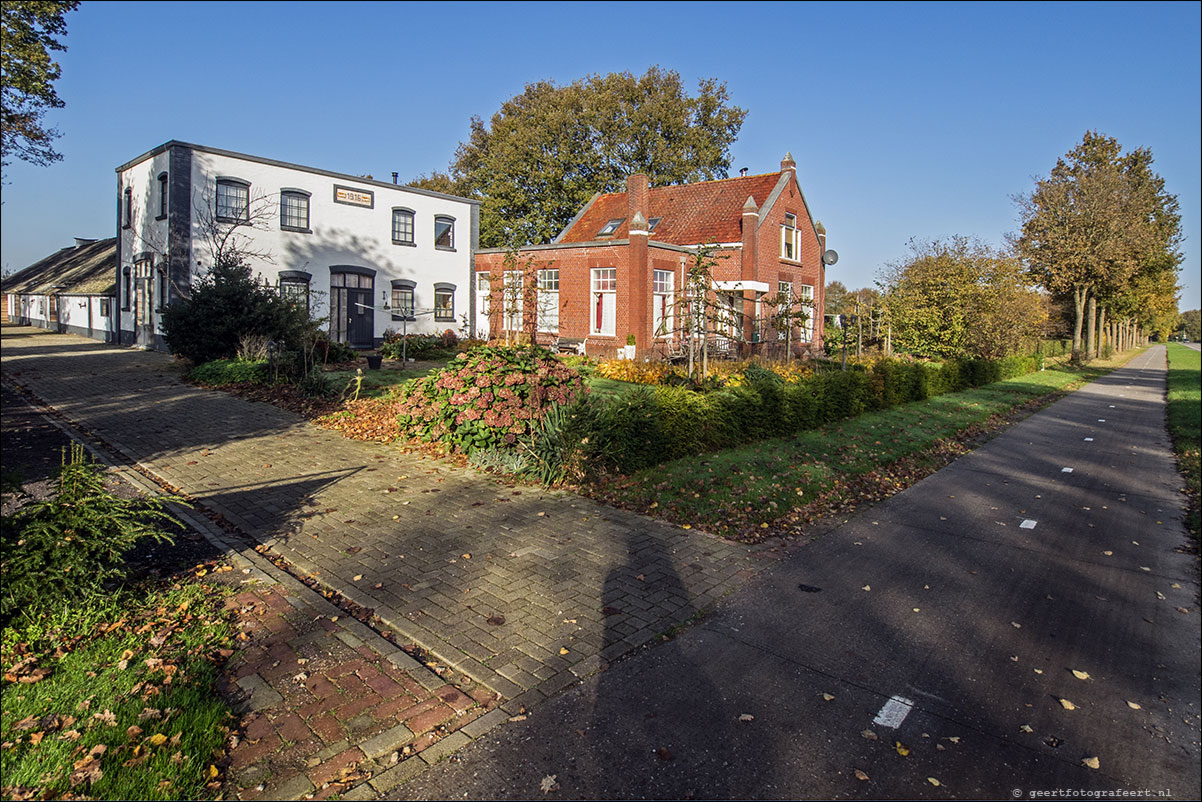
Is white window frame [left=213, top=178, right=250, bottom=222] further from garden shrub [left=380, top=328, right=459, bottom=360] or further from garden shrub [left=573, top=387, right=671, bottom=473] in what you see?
garden shrub [left=573, top=387, right=671, bottom=473]

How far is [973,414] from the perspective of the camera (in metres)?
17.6

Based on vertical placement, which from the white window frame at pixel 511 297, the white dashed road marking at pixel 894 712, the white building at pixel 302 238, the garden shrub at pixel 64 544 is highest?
the white building at pixel 302 238

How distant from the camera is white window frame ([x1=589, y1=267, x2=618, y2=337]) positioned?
26.1m

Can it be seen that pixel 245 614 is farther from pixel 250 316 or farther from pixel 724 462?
pixel 250 316

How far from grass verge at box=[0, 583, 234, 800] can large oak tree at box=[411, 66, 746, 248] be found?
38992mm

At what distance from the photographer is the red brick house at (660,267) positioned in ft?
83.3

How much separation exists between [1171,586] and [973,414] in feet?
39.5

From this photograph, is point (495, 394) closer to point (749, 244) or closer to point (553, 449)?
point (553, 449)

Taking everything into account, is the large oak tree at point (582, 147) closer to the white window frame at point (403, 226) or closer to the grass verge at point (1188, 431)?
the white window frame at point (403, 226)

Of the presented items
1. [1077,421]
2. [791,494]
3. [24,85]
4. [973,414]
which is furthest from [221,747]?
[24,85]

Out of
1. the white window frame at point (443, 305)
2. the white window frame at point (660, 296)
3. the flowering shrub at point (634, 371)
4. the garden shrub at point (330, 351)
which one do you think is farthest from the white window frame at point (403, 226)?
the flowering shrub at point (634, 371)

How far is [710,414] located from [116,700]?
8565mm

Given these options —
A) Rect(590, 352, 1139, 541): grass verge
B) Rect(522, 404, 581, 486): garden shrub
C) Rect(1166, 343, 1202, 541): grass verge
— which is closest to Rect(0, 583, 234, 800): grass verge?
Rect(522, 404, 581, 486): garden shrub

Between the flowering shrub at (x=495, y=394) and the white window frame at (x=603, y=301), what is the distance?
50.8 feet
